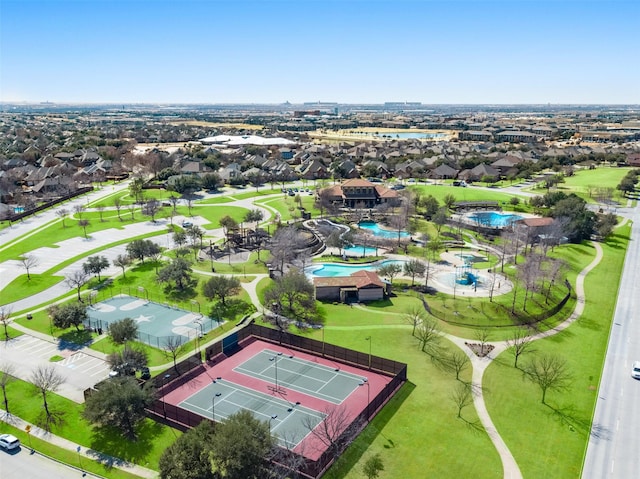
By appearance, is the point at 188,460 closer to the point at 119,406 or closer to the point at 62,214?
the point at 119,406

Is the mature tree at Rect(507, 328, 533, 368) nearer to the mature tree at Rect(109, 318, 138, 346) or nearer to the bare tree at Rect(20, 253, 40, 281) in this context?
the mature tree at Rect(109, 318, 138, 346)

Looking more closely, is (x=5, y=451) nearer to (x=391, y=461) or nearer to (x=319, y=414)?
(x=319, y=414)

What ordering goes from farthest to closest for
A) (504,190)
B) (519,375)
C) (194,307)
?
(504,190), (194,307), (519,375)

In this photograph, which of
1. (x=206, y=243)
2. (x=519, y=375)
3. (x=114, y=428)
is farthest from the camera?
(x=206, y=243)

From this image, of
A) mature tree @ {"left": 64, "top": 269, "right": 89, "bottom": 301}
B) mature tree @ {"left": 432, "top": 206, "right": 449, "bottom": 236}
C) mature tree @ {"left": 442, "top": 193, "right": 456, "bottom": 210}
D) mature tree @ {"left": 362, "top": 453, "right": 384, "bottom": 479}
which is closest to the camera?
mature tree @ {"left": 362, "top": 453, "right": 384, "bottom": 479}

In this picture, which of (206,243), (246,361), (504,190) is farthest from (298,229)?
(504,190)

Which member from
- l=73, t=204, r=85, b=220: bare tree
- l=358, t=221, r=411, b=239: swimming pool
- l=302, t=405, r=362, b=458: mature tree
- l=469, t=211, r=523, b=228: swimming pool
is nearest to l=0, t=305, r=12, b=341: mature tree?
l=302, t=405, r=362, b=458: mature tree

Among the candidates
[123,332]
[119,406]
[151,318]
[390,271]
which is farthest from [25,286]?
[390,271]
